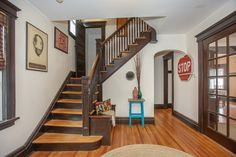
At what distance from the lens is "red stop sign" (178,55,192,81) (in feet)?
13.3

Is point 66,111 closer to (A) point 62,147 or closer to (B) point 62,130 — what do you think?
(B) point 62,130

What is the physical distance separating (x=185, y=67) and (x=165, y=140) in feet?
7.36

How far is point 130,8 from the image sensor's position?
2693mm

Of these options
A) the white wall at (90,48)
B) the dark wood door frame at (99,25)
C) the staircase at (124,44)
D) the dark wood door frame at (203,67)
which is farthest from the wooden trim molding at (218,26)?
the white wall at (90,48)

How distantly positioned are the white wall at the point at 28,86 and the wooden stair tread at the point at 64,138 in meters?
0.26

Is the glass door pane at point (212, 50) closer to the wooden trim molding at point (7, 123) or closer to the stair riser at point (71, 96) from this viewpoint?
the stair riser at point (71, 96)

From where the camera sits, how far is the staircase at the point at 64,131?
2.65 m

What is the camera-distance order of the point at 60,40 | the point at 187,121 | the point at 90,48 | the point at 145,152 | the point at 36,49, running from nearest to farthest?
the point at 145,152 < the point at 36,49 < the point at 60,40 < the point at 187,121 < the point at 90,48

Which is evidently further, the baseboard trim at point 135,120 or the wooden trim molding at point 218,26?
the baseboard trim at point 135,120

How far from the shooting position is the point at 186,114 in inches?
171

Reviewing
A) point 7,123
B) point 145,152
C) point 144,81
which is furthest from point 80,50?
point 145,152

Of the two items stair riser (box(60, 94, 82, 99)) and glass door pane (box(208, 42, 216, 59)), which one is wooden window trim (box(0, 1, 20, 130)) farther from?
glass door pane (box(208, 42, 216, 59))

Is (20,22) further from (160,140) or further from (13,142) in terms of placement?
(160,140)

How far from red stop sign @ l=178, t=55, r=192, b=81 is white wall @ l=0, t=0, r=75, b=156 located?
3.58m
